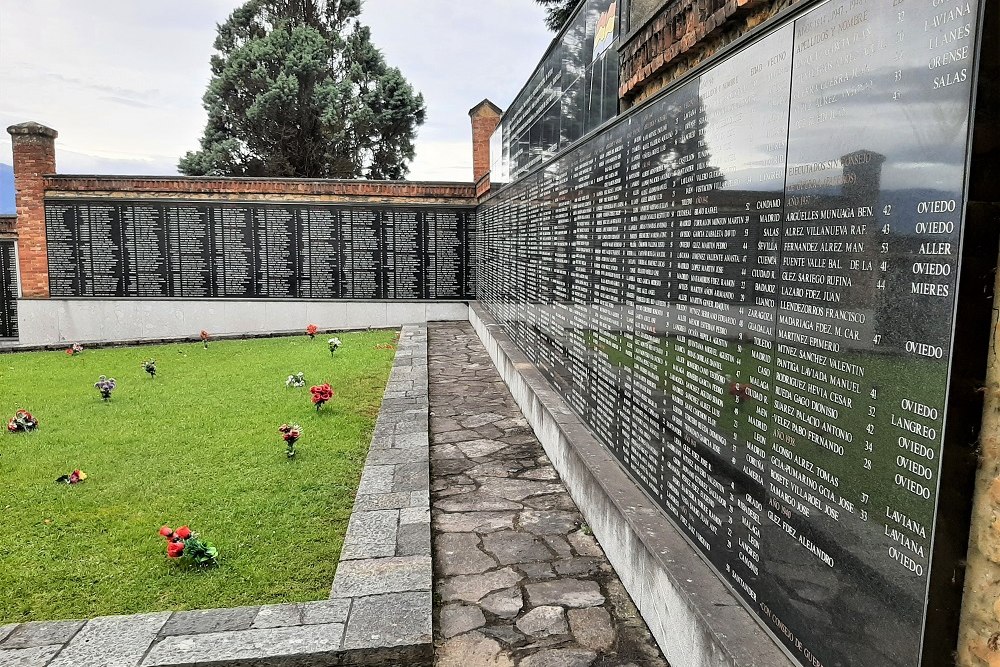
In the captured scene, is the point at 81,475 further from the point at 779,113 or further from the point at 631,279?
the point at 779,113

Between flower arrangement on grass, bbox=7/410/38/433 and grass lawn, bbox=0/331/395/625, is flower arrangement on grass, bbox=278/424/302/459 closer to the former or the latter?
grass lawn, bbox=0/331/395/625

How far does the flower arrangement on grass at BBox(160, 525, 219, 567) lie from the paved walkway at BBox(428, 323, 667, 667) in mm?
1175

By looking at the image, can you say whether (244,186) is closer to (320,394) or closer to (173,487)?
(320,394)

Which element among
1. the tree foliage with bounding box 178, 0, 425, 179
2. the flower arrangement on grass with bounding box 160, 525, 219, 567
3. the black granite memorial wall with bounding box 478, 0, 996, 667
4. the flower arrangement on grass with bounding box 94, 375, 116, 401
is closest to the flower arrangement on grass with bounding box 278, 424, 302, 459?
the flower arrangement on grass with bounding box 160, 525, 219, 567

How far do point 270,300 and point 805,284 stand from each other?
496 inches

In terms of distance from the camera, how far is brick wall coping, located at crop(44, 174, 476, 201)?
42.6 feet

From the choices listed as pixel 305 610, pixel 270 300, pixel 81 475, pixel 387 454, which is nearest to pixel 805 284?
pixel 305 610

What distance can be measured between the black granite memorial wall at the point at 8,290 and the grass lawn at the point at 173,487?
6.39 m

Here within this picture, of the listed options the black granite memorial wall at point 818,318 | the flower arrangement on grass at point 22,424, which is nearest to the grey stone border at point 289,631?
the black granite memorial wall at point 818,318

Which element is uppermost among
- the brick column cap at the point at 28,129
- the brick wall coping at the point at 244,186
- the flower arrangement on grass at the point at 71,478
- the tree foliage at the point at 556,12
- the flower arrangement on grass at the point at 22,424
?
the tree foliage at the point at 556,12

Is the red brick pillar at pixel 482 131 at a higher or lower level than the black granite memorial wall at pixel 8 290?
higher

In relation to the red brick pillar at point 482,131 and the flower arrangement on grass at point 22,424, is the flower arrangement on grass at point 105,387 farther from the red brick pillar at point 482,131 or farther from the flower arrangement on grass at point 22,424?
the red brick pillar at point 482,131

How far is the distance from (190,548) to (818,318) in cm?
316

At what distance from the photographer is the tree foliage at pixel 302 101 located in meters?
21.8
